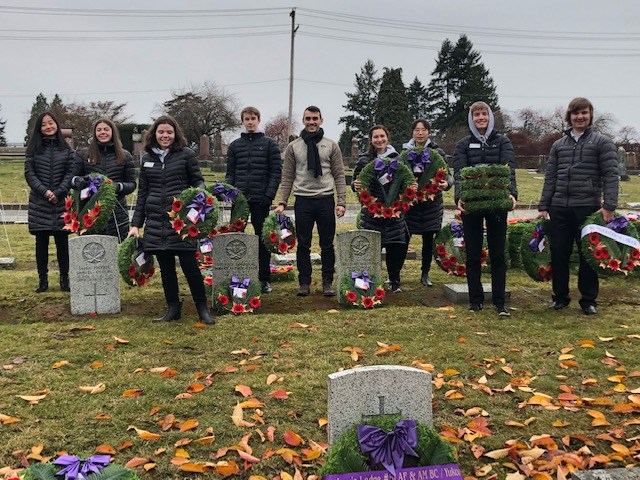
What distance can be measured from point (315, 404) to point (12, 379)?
2.18m

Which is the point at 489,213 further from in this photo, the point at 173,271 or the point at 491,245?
the point at 173,271

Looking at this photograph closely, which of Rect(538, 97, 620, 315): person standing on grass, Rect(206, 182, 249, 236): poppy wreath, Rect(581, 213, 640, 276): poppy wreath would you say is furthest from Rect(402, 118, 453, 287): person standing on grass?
Rect(206, 182, 249, 236): poppy wreath

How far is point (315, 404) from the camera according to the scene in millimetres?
3812

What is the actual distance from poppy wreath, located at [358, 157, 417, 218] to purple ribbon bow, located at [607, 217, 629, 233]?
2.02 meters

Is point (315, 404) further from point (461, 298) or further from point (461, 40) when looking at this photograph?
point (461, 40)

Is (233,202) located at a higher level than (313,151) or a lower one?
lower

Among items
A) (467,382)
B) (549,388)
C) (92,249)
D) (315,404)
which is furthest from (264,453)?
(92,249)

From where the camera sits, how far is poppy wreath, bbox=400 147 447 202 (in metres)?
7.08

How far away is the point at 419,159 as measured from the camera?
7148 millimetres

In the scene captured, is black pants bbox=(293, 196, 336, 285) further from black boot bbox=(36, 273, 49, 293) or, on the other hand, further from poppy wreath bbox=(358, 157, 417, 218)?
black boot bbox=(36, 273, 49, 293)

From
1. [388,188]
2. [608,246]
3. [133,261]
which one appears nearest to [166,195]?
[133,261]

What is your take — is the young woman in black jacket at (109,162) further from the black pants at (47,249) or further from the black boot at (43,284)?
the black boot at (43,284)

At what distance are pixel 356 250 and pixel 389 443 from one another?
396 centimetres

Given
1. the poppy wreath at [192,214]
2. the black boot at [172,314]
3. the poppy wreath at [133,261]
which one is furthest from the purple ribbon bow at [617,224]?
the poppy wreath at [133,261]
